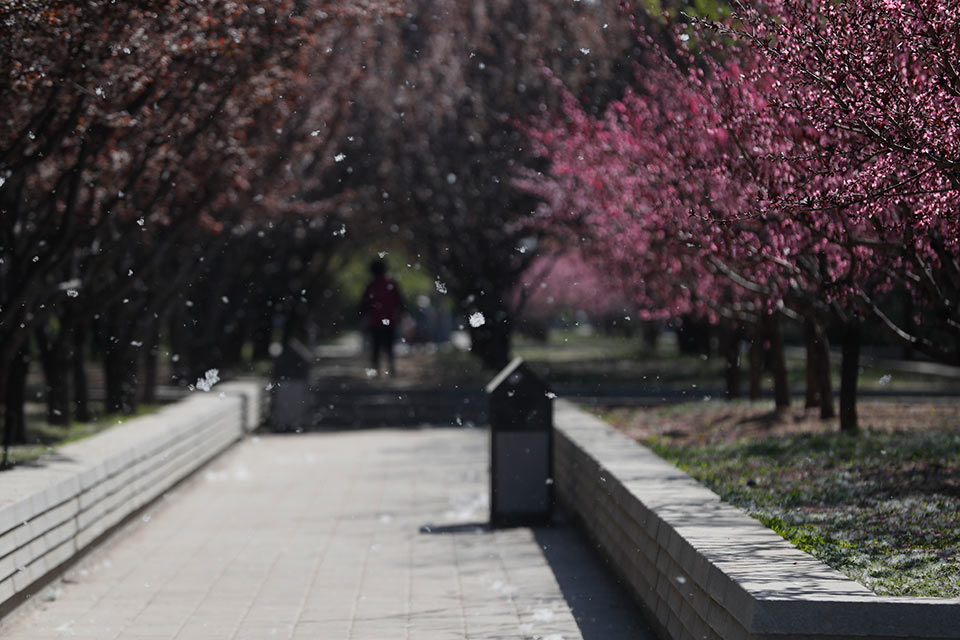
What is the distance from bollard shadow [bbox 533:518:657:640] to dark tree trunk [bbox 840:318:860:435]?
2789 mm

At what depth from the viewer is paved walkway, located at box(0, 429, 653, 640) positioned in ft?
27.9

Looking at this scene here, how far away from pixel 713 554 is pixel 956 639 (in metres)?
1.42

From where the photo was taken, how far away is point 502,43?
1085 inches

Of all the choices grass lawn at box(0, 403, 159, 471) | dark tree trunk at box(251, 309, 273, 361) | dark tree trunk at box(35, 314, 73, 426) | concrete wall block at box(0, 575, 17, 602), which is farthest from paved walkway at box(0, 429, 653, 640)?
dark tree trunk at box(251, 309, 273, 361)

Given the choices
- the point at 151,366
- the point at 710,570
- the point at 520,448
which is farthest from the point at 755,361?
the point at 710,570

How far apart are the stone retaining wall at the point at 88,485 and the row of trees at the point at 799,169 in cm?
428

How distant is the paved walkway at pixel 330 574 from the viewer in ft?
27.9

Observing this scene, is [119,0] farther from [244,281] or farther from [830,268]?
[244,281]

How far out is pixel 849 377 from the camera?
44.4ft

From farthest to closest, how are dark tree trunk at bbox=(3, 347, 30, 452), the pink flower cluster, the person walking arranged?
the person walking
dark tree trunk at bbox=(3, 347, 30, 452)
the pink flower cluster

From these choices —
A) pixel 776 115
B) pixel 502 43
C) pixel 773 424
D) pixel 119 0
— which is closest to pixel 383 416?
pixel 502 43

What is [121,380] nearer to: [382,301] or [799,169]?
[382,301]

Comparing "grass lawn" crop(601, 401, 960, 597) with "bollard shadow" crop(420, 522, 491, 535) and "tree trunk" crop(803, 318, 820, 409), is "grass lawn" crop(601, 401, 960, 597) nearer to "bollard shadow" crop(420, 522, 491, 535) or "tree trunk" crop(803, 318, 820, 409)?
"tree trunk" crop(803, 318, 820, 409)

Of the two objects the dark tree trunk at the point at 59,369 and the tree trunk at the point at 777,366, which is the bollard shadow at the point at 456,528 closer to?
the tree trunk at the point at 777,366
